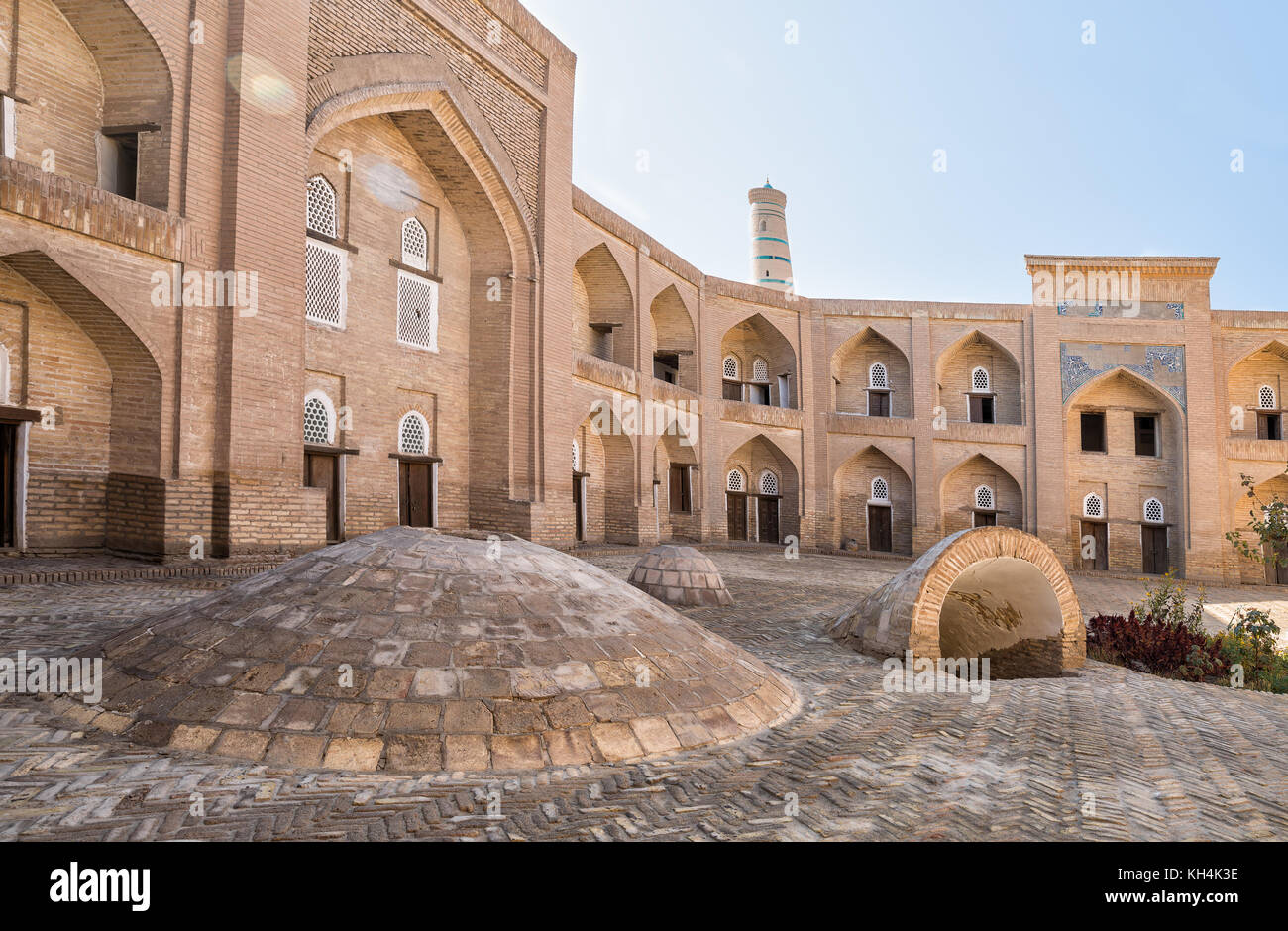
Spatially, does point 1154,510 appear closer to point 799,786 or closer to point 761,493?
point 761,493

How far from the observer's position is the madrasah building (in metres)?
8.25

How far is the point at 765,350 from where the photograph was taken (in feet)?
73.7

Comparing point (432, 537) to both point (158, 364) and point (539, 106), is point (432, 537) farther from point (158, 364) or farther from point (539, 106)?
point (539, 106)

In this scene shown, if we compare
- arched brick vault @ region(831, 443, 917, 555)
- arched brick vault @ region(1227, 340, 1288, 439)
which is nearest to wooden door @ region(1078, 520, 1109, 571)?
arched brick vault @ region(1227, 340, 1288, 439)

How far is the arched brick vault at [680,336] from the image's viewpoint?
779 inches

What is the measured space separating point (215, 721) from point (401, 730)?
0.83 m

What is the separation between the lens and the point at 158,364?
8.23 meters

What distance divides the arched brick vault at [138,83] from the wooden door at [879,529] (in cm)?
1897

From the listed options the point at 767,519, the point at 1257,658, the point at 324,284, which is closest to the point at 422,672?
the point at 324,284

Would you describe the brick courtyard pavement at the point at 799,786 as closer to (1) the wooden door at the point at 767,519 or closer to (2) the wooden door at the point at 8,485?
(2) the wooden door at the point at 8,485

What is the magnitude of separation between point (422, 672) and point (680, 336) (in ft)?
55.9

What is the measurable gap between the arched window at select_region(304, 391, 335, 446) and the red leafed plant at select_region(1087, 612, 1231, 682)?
35.2 feet

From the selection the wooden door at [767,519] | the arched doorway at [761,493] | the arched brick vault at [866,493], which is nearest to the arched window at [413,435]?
the arched doorway at [761,493]

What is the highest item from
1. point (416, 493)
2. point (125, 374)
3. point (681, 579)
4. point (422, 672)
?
point (125, 374)
